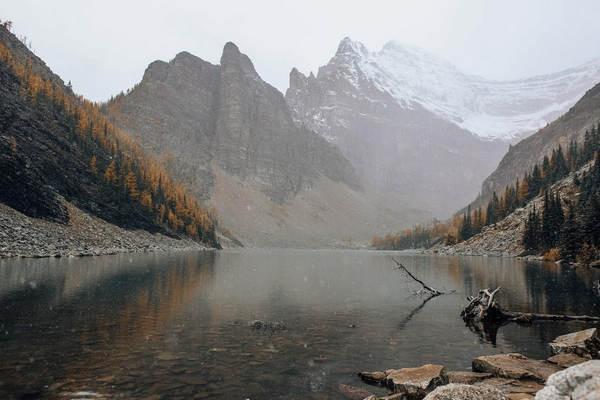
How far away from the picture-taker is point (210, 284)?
46.2m

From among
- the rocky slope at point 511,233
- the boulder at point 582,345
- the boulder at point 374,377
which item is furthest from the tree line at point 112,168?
the boulder at point 582,345

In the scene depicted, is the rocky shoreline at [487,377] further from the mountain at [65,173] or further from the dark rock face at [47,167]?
the dark rock face at [47,167]

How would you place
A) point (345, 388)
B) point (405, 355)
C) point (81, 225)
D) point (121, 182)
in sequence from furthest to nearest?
point (121, 182) → point (81, 225) → point (405, 355) → point (345, 388)

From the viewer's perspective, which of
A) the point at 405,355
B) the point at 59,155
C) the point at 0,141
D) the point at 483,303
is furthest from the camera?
the point at 59,155

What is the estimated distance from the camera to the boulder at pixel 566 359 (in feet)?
53.5

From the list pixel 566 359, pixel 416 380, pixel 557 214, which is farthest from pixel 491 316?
pixel 557 214

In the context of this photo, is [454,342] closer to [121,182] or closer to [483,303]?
[483,303]

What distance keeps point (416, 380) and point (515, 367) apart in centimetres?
419

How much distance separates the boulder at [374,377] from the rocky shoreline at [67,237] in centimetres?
6262

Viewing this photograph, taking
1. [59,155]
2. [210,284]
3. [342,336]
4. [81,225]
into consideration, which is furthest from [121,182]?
[342,336]

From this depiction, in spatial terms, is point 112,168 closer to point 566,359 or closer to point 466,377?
point 466,377

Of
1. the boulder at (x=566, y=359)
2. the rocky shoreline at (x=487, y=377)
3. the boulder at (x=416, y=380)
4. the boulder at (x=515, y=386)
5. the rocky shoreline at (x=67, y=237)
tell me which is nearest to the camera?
the rocky shoreline at (x=487, y=377)

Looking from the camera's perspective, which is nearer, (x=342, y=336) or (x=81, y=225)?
→ (x=342, y=336)

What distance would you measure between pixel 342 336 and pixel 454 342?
5.88 metres
